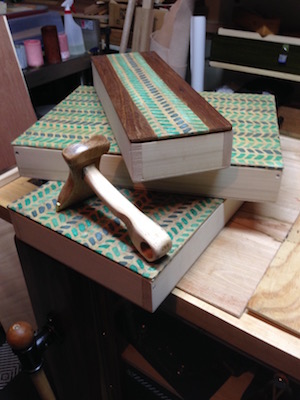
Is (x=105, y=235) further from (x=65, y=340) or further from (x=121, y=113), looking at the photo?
(x=65, y=340)

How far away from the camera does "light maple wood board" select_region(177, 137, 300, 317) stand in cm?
40

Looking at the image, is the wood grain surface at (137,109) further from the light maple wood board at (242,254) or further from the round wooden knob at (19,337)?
the round wooden knob at (19,337)

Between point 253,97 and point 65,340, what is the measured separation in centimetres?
52

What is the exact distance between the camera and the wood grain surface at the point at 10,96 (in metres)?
0.81

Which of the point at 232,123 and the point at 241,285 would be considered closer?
the point at 241,285

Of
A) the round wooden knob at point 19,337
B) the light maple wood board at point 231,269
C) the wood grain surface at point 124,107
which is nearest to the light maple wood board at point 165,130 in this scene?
the wood grain surface at point 124,107

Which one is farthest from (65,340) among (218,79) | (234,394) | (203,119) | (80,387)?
(218,79)

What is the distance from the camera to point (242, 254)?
453 mm

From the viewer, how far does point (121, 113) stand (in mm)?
462

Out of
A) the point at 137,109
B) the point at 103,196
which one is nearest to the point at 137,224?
the point at 103,196

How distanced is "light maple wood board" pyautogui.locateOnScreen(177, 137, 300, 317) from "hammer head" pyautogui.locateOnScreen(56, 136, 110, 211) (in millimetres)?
156

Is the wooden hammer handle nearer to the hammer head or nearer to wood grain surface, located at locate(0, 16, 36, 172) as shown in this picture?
the hammer head

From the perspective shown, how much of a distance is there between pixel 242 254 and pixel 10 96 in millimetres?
633

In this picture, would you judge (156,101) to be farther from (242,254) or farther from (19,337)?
(19,337)
